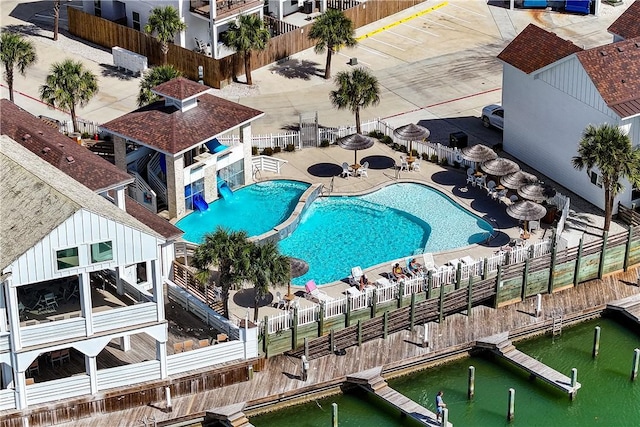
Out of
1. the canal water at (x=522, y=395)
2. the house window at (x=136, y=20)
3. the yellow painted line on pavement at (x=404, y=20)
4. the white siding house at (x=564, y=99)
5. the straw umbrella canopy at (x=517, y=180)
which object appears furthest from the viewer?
the yellow painted line on pavement at (x=404, y=20)

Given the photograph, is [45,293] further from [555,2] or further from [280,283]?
[555,2]

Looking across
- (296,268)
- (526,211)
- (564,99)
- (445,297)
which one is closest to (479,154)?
(564,99)

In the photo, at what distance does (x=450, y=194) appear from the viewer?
7669cm

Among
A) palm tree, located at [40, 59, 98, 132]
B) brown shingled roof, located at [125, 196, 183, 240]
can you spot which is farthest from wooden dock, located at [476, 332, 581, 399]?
palm tree, located at [40, 59, 98, 132]

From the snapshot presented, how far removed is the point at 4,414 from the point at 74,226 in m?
9.00

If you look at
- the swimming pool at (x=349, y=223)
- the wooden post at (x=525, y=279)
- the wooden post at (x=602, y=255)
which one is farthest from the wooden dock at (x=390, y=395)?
the wooden post at (x=602, y=255)

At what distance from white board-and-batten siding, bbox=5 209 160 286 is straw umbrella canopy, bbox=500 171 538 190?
23655mm

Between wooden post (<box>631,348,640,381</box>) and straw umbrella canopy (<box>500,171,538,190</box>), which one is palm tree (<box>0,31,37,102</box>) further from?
wooden post (<box>631,348,640,381</box>)

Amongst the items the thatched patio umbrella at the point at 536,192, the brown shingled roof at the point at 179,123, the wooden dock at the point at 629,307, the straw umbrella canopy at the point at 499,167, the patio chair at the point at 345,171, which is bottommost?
the wooden dock at the point at 629,307

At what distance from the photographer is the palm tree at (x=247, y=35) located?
3460 inches

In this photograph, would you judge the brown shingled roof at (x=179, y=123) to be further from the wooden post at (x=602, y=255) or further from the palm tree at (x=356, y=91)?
the wooden post at (x=602, y=255)

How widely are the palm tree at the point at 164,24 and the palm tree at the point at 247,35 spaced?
3381mm

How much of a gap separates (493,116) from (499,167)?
10.1 m

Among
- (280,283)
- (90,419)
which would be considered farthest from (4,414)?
(280,283)
